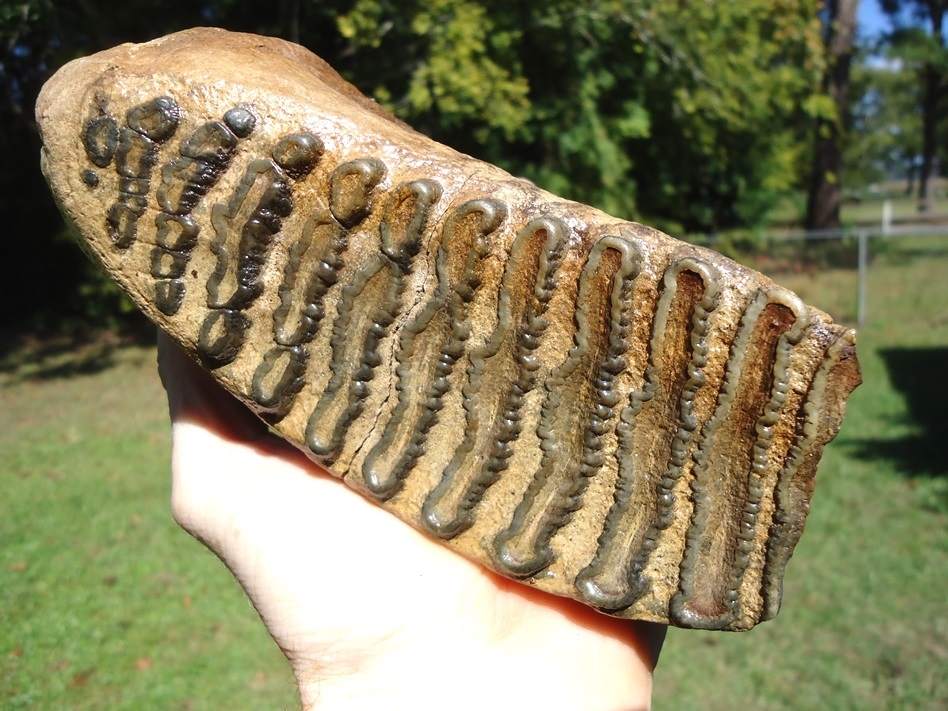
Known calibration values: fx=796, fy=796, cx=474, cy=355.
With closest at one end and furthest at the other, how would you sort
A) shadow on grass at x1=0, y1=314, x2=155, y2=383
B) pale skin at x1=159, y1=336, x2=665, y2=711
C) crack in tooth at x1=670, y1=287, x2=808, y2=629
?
crack in tooth at x1=670, y1=287, x2=808, y2=629
pale skin at x1=159, y1=336, x2=665, y2=711
shadow on grass at x1=0, y1=314, x2=155, y2=383

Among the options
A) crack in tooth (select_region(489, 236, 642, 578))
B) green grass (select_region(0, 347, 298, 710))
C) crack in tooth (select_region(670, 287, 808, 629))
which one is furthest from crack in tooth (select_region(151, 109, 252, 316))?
green grass (select_region(0, 347, 298, 710))

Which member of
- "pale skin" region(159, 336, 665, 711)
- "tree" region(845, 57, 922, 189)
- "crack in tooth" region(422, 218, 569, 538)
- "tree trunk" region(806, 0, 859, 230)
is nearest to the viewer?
"crack in tooth" region(422, 218, 569, 538)

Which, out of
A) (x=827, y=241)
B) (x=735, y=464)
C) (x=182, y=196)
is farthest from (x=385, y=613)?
(x=827, y=241)

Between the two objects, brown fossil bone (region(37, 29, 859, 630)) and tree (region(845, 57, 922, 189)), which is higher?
tree (region(845, 57, 922, 189))

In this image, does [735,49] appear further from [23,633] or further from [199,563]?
[23,633]

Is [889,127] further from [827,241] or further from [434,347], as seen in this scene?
[434,347]

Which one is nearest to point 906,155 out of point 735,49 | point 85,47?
point 735,49

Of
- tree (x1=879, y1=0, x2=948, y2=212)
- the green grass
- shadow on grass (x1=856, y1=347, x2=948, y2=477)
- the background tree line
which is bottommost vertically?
the green grass

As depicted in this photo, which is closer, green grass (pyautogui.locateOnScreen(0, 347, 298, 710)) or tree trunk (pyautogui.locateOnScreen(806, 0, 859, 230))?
green grass (pyautogui.locateOnScreen(0, 347, 298, 710))

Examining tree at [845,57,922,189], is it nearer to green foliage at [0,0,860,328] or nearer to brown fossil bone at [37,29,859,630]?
green foliage at [0,0,860,328]
